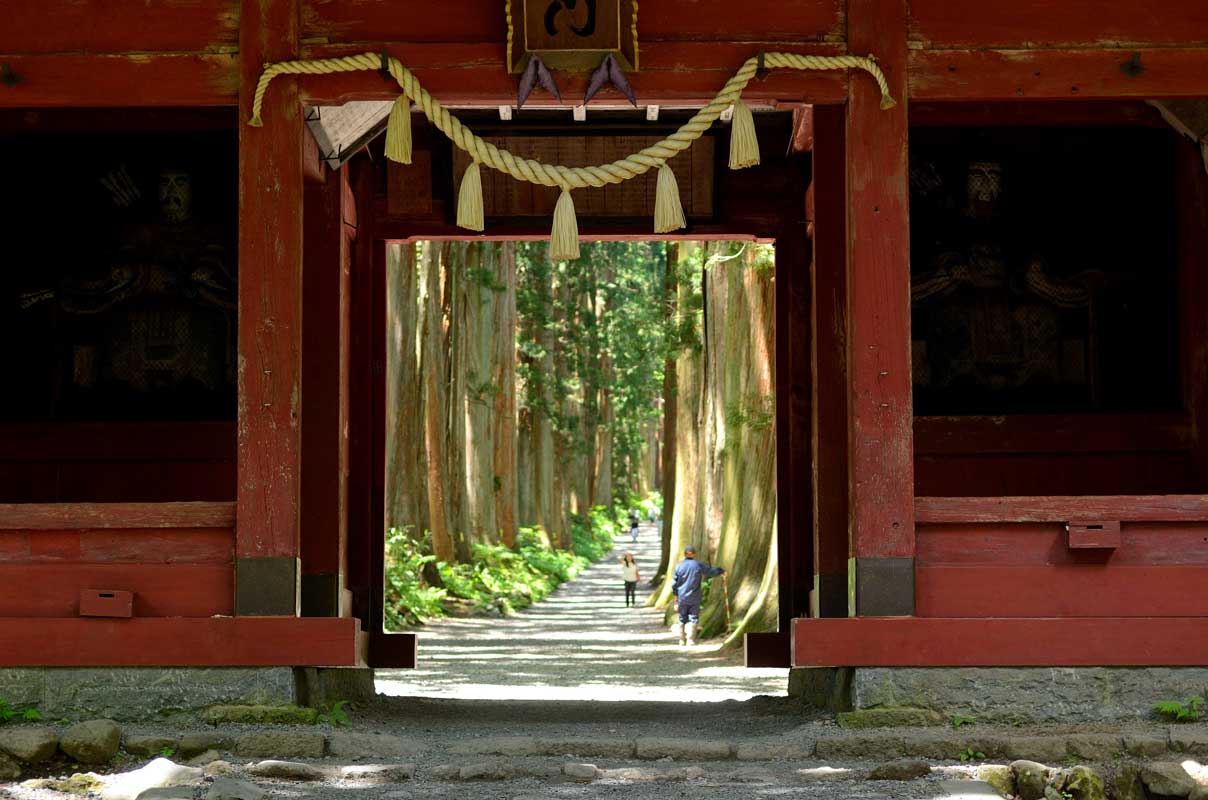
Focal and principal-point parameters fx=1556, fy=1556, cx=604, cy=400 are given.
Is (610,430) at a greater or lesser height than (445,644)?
greater

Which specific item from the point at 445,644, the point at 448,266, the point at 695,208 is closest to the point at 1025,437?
the point at 695,208

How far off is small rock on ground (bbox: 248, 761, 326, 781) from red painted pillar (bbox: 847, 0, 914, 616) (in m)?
2.91

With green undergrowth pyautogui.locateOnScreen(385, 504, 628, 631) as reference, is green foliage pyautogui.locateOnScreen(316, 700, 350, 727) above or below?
above

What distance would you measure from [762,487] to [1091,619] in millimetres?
10621

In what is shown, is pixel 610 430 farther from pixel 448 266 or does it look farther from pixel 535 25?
pixel 535 25

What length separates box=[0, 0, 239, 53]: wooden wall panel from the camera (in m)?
8.46

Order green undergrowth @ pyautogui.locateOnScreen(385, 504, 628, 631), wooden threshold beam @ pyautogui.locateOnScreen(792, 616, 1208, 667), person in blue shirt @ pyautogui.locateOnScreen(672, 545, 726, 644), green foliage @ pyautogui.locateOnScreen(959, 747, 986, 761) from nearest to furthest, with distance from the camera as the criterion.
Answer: green foliage @ pyautogui.locateOnScreen(959, 747, 986, 761)
wooden threshold beam @ pyautogui.locateOnScreen(792, 616, 1208, 667)
person in blue shirt @ pyautogui.locateOnScreen(672, 545, 726, 644)
green undergrowth @ pyautogui.locateOnScreen(385, 504, 628, 631)

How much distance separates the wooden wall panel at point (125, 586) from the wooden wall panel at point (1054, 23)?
15.7 feet

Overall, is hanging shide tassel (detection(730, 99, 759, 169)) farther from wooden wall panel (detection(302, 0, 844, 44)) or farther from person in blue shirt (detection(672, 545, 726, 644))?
person in blue shirt (detection(672, 545, 726, 644))

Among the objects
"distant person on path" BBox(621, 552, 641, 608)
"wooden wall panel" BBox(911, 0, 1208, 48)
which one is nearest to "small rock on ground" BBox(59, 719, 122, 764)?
"wooden wall panel" BBox(911, 0, 1208, 48)

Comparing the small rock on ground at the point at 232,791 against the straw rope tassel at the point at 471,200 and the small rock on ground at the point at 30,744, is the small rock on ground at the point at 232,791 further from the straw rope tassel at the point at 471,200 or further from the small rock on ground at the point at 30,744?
the straw rope tassel at the point at 471,200

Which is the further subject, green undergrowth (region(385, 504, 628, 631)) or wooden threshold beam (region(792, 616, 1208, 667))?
green undergrowth (region(385, 504, 628, 631))

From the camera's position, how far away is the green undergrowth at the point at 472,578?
75.6 feet

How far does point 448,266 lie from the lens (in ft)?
93.0
